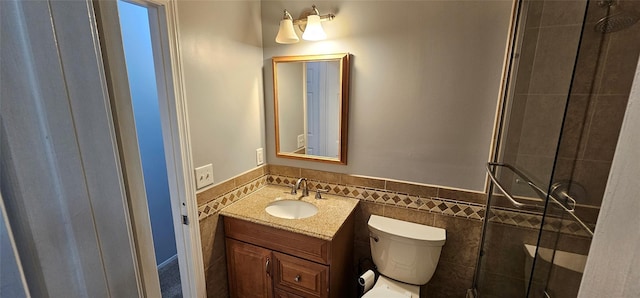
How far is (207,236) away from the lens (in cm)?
152

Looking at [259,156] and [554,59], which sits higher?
[554,59]

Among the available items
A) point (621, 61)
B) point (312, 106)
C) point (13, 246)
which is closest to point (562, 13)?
point (621, 61)

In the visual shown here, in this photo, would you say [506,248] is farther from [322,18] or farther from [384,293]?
[322,18]

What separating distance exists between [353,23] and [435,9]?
46 cm

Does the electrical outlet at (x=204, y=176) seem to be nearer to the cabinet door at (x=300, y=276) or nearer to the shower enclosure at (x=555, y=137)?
the cabinet door at (x=300, y=276)

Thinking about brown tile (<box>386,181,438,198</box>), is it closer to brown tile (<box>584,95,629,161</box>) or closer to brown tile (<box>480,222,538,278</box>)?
Result: brown tile (<box>480,222,538,278</box>)

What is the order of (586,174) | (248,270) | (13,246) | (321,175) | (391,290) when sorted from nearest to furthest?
(13,246) → (586,174) → (391,290) → (248,270) → (321,175)

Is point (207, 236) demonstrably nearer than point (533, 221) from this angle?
No

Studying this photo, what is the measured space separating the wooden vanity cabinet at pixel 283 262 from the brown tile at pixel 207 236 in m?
0.08

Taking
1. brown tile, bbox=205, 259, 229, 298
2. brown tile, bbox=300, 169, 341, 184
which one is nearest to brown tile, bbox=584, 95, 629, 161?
brown tile, bbox=300, 169, 341, 184

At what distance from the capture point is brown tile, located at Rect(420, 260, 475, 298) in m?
1.63

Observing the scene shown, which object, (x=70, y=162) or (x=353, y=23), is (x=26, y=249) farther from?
(x=353, y=23)

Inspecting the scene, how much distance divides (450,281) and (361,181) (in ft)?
2.81

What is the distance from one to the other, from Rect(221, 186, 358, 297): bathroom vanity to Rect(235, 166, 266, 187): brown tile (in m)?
0.13
